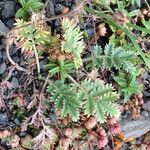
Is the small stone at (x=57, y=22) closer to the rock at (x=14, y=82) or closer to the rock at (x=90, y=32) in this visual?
the rock at (x=90, y=32)

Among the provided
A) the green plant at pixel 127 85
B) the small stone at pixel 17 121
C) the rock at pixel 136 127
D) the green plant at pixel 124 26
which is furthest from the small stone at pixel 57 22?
the rock at pixel 136 127

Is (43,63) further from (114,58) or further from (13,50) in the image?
(114,58)

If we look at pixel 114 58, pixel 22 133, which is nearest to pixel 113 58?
pixel 114 58

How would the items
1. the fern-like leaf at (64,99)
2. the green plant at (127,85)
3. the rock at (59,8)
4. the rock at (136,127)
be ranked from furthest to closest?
the rock at (136,127) → the green plant at (127,85) → the rock at (59,8) → the fern-like leaf at (64,99)

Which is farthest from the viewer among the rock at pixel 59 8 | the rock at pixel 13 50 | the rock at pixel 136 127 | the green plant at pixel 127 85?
the rock at pixel 136 127

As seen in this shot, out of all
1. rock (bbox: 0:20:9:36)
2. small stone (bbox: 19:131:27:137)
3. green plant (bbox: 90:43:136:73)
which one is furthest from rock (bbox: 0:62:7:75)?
green plant (bbox: 90:43:136:73)

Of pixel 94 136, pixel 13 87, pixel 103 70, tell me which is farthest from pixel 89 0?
pixel 94 136

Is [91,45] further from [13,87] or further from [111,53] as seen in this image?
[13,87]
